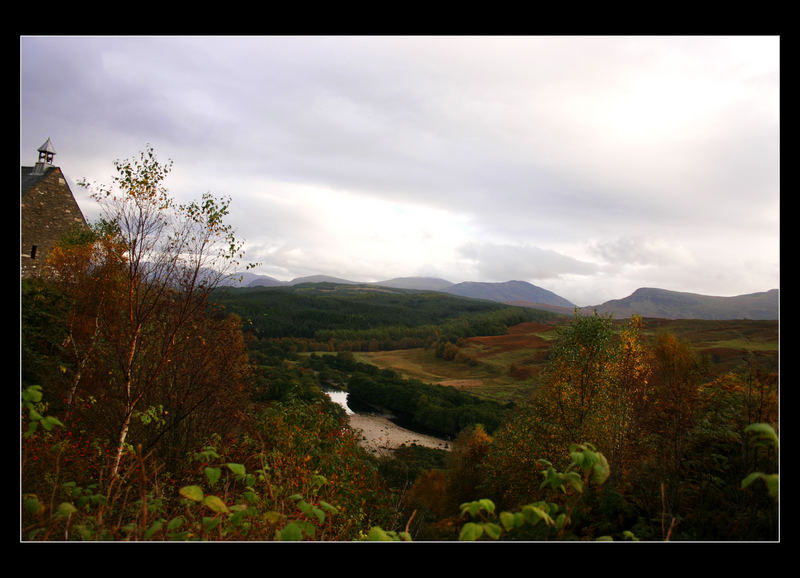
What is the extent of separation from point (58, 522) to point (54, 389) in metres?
5.39

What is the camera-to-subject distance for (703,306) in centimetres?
1409

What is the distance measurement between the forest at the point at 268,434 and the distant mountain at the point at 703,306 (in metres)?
0.55

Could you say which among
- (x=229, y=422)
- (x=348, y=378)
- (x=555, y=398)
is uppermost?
(x=555, y=398)

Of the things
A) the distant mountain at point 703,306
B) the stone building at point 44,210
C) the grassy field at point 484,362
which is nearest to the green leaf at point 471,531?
the distant mountain at point 703,306

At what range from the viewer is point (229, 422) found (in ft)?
32.6

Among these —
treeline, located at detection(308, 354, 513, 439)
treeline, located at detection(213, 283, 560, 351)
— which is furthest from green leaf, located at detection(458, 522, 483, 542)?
treeline, located at detection(213, 283, 560, 351)

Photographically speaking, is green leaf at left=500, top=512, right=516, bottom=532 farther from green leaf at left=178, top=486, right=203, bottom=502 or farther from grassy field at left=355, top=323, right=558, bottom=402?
grassy field at left=355, top=323, right=558, bottom=402

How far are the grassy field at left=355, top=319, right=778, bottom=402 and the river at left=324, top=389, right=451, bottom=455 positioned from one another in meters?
9.08

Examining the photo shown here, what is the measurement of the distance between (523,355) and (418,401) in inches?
529

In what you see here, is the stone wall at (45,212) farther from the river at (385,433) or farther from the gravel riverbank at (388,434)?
the gravel riverbank at (388,434)

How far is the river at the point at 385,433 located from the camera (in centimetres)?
3456
